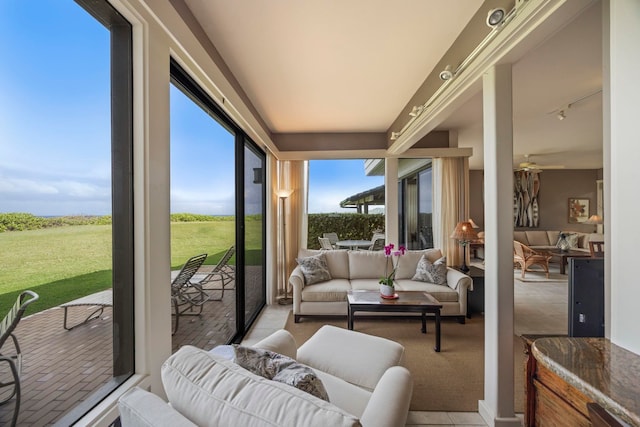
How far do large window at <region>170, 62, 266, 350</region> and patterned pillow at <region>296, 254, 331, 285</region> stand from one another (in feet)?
2.40

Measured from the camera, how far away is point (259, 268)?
404 cm

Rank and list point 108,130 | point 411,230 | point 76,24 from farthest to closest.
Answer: point 411,230 < point 108,130 < point 76,24

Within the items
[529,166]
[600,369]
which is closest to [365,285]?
[600,369]

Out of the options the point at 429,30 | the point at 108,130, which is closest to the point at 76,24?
the point at 108,130

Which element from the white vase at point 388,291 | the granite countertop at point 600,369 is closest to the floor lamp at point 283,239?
the white vase at point 388,291

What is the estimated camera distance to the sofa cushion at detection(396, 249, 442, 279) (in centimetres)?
401

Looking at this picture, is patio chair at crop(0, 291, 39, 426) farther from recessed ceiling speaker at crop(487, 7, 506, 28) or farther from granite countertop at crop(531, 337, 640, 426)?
recessed ceiling speaker at crop(487, 7, 506, 28)

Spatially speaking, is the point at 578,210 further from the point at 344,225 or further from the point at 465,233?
the point at 344,225

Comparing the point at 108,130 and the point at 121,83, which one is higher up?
the point at 121,83

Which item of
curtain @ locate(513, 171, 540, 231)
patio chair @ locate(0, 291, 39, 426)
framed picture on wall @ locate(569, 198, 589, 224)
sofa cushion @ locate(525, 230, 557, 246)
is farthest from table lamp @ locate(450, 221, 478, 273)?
framed picture on wall @ locate(569, 198, 589, 224)

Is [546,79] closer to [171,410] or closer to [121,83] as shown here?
[121,83]

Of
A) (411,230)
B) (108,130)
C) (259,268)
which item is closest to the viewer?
(108,130)

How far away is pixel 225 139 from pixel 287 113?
4.12 feet

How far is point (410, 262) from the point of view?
13.3 feet
